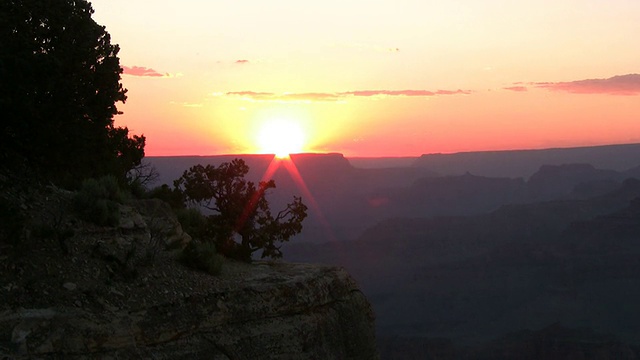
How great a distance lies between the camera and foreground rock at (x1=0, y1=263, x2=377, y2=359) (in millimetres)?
16562

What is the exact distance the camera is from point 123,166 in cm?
2905

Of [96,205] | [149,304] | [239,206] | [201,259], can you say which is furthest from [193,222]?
[149,304]

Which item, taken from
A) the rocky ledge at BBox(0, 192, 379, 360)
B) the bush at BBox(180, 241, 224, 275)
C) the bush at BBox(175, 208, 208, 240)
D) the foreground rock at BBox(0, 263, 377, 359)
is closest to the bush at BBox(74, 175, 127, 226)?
the rocky ledge at BBox(0, 192, 379, 360)

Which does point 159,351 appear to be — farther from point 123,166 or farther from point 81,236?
point 123,166

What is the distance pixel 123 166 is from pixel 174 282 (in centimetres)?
1036

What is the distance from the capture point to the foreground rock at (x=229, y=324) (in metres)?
16.6

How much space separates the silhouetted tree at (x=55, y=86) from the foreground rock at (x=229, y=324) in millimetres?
4924

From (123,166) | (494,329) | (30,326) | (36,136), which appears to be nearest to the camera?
(30,326)

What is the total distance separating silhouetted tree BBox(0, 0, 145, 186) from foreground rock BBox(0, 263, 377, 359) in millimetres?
4924

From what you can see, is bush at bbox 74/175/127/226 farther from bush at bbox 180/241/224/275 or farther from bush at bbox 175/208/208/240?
bush at bbox 175/208/208/240

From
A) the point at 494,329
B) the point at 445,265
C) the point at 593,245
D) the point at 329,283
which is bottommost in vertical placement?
the point at 329,283

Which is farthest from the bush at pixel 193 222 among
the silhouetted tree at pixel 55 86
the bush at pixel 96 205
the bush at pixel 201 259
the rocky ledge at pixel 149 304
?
the silhouetted tree at pixel 55 86

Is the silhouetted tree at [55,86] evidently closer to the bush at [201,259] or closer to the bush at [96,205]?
the bush at [96,205]

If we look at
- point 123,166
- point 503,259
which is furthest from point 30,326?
point 503,259
